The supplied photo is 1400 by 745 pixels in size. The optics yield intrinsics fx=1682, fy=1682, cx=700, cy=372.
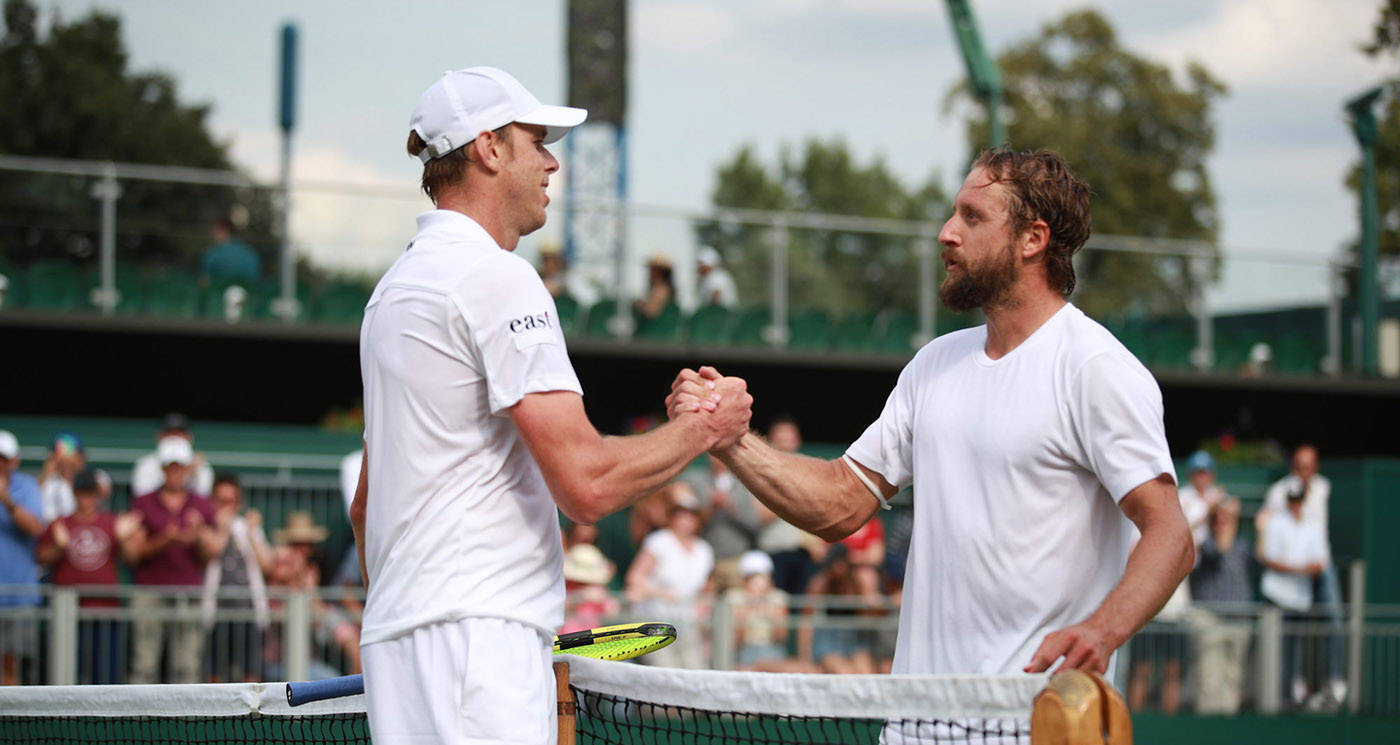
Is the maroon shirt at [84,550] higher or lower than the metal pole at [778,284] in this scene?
lower

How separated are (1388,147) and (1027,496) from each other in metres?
23.3

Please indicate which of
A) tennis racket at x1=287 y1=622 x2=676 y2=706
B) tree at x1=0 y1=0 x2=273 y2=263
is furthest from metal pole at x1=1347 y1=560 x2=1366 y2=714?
tree at x1=0 y1=0 x2=273 y2=263

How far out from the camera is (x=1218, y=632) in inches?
493

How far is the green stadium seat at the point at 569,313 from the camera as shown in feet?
59.6

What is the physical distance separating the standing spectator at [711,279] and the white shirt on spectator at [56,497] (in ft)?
26.1

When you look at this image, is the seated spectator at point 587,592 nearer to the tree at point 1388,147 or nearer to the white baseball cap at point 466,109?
the white baseball cap at point 466,109

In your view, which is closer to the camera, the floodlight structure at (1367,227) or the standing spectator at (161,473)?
the standing spectator at (161,473)

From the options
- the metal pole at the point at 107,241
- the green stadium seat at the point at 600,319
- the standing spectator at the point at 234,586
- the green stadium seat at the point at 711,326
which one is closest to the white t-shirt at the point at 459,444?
the standing spectator at the point at 234,586

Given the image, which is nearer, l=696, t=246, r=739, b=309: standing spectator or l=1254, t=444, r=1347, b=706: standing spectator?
l=1254, t=444, r=1347, b=706: standing spectator

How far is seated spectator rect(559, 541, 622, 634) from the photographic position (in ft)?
35.7

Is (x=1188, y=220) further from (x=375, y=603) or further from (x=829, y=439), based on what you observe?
(x=375, y=603)

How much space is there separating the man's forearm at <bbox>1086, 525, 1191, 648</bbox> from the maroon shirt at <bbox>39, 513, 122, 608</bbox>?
8903 mm

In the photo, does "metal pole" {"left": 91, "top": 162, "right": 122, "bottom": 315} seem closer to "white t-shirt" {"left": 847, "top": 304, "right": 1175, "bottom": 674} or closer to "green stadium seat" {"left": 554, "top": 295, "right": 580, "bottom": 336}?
"green stadium seat" {"left": 554, "top": 295, "right": 580, "bottom": 336}

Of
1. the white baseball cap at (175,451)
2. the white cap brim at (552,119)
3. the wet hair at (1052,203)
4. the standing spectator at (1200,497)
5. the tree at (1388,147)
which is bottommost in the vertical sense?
the standing spectator at (1200,497)
